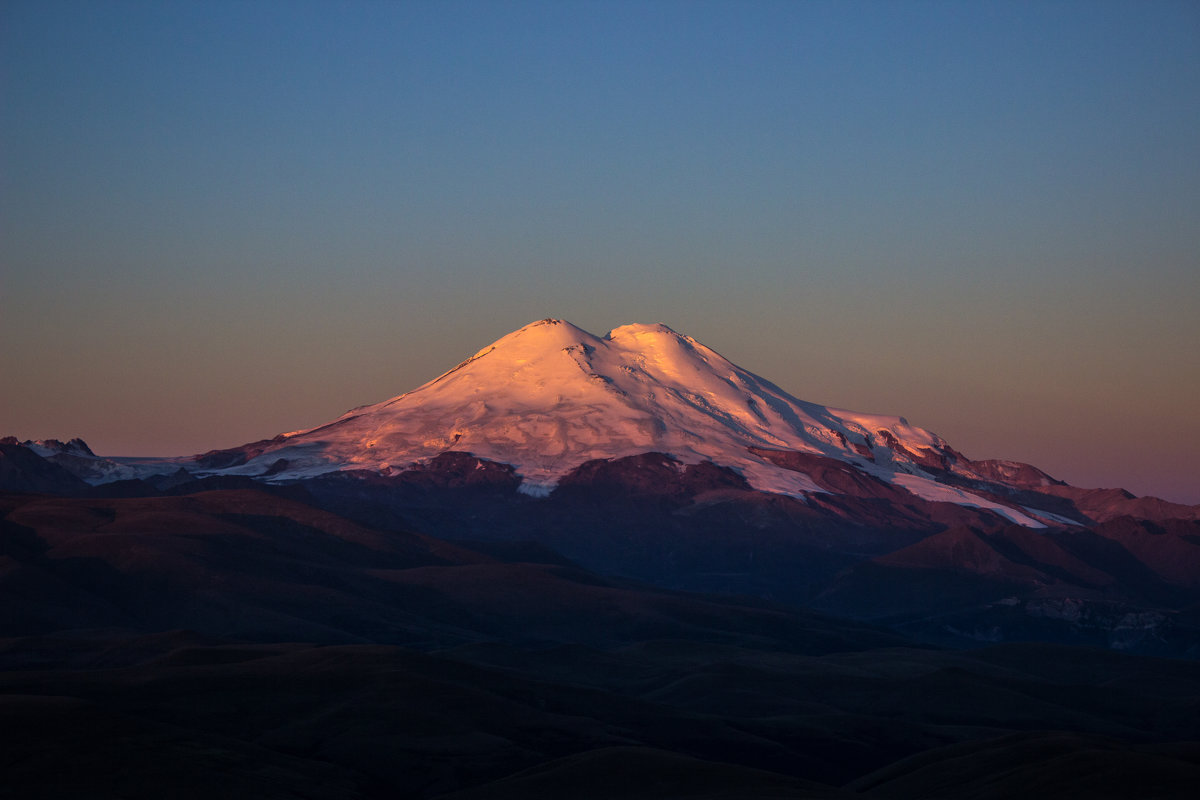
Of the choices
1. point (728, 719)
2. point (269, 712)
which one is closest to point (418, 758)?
point (269, 712)

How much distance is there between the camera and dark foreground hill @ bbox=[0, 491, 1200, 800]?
81.9m

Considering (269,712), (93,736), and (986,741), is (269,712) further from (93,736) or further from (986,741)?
(986,741)

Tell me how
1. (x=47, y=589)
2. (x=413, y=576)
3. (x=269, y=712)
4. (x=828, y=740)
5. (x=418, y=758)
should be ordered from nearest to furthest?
(x=418, y=758) → (x=269, y=712) → (x=828, y=740) → (x=47, y=589) → (x=413, y=576)

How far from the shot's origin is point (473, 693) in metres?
108

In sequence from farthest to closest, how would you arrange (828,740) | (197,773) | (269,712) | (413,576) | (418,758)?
(413,576) < (828,740) < (269,712) < (418,758) < (197,773)

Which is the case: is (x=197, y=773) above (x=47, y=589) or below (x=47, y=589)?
below

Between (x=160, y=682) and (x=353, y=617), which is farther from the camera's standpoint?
(x=353, y=617)

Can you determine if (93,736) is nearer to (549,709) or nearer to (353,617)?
(549,709)

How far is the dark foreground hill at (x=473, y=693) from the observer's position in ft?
269

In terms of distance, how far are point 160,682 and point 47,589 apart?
61.3 meters

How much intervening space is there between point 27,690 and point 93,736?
18.5 meters

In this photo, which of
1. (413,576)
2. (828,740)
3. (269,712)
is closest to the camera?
(269,712)

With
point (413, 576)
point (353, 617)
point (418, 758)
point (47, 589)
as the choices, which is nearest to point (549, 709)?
point (418, 758)

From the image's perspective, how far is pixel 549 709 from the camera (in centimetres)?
11250
